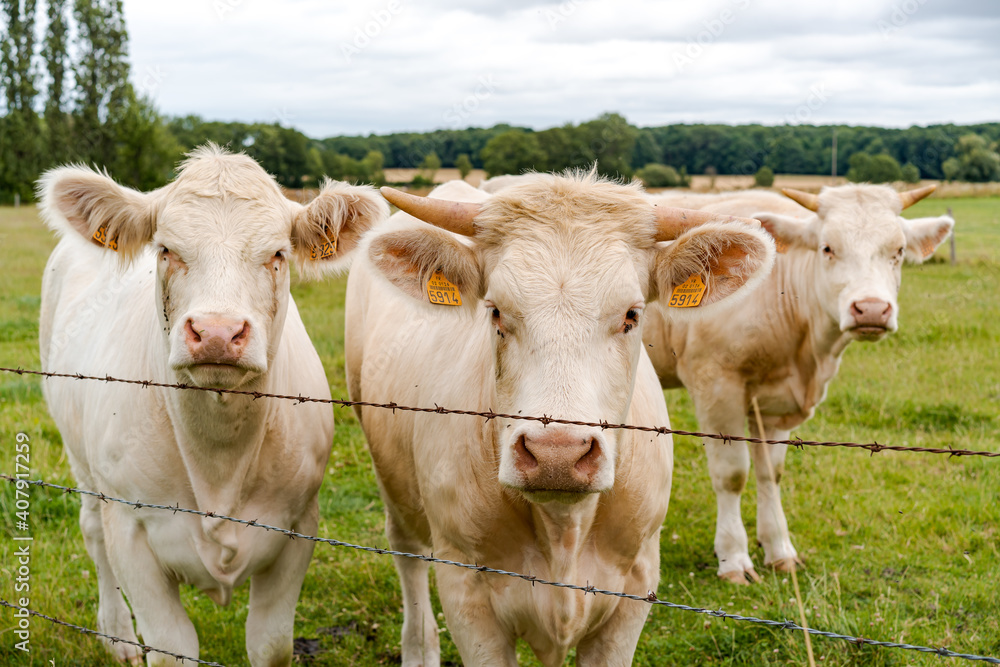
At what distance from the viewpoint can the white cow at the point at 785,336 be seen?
5184 millimetres

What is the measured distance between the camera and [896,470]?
6.20 metres

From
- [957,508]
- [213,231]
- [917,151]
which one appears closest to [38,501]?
[213,231]

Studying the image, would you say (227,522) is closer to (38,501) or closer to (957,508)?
(38,501)

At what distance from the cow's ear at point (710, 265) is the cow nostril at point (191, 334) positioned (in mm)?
1520

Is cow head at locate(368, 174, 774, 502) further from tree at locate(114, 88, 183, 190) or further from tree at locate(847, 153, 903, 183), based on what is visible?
tree at locate(114, 88, 183, 190)

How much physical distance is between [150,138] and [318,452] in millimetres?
46668

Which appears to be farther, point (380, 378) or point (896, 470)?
point (896, 470)

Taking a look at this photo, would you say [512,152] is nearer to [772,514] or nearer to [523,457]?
[772,514]

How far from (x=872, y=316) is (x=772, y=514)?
4.51ft

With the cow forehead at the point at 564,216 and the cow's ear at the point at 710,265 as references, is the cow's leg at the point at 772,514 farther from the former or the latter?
the cow forehead at the point at 564,216

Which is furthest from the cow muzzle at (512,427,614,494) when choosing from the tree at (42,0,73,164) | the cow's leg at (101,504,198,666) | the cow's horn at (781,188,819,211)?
the tree at (42,0,73,164)

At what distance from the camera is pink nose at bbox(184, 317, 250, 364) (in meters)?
2.62

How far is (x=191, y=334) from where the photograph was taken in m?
2.64

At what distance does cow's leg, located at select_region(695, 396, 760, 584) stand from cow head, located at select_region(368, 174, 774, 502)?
8.27 ft
